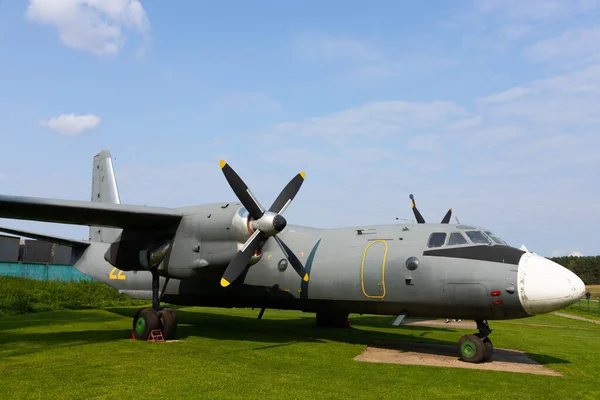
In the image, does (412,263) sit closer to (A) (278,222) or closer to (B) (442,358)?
(B) (442,358)

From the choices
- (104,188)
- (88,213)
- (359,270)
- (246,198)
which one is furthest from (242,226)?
(104,188)

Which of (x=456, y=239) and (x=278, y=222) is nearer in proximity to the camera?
(x=456, y=239)

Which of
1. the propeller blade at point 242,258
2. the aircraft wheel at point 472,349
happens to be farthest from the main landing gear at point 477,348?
the propeller blade at point 242,258

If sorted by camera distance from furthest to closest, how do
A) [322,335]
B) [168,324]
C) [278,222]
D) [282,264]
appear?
[322,335] < [282,264] < [168,324] < [278,222]

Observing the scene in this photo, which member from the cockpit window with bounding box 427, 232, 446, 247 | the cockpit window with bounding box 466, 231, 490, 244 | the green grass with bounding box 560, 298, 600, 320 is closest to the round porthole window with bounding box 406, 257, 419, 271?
the cockpit window with bounding box 427, 232, 446, 247

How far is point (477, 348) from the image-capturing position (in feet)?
41.1

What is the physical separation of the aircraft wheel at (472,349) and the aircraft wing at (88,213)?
883 cm

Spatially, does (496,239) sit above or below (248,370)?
above

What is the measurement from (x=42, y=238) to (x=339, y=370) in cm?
1302

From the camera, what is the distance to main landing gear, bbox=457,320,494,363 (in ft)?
41.1

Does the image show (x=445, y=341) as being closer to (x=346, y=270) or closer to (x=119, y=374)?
(x=346, y=270)

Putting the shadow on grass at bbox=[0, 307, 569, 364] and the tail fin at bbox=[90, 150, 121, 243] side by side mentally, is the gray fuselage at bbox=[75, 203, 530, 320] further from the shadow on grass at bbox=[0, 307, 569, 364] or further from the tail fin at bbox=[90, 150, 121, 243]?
the tail fin at bbox=[90, 150, 121, 243]

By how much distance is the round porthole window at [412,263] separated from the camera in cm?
1330

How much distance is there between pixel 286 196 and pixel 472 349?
6956 millimetres
